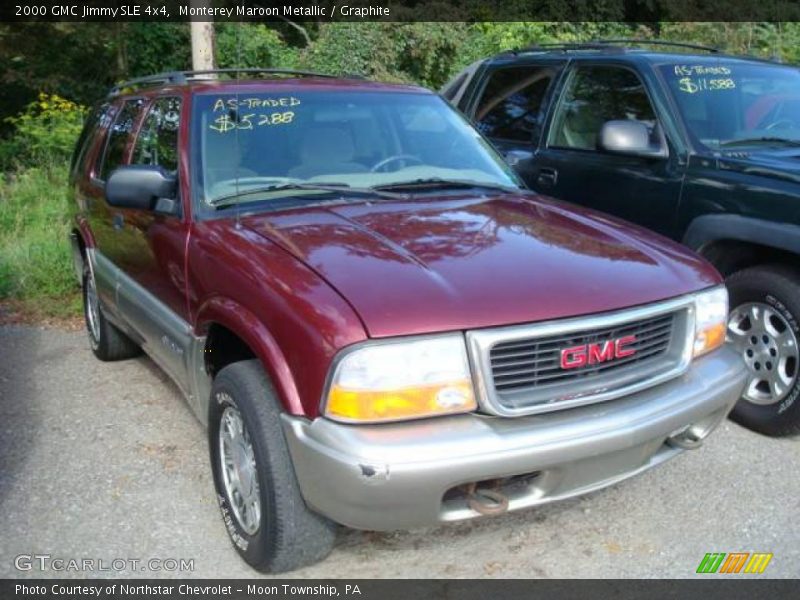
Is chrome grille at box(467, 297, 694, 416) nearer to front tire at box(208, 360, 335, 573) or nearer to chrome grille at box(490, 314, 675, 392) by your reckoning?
chrome grille at box(490, 314, 675, 392)

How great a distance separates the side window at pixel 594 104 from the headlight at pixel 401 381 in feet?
9.24

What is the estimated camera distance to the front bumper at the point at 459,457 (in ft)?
7.88

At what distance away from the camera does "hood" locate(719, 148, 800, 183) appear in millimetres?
3947

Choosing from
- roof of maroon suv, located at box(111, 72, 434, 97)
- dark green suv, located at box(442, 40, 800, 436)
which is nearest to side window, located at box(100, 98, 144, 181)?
roof of maroon suv, located at box(111, 72, 434, 97)

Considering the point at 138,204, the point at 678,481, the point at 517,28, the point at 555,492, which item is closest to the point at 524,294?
the point at 555,492

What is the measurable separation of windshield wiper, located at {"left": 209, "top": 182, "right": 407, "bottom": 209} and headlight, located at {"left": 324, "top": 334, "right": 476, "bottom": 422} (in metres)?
1.25

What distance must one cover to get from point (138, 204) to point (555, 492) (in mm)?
2135

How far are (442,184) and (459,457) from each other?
172 cm

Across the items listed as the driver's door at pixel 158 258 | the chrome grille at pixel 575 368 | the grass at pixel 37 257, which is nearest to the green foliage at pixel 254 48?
the grass at pixel 37 257

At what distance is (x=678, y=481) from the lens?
367cm

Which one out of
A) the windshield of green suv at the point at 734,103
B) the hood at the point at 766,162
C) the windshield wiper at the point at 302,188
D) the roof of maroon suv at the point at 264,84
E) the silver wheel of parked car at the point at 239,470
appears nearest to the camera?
the silver wheel of parked car at the point at 239,470

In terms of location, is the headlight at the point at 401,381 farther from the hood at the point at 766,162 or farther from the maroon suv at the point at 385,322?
the hood at the point at 766,162

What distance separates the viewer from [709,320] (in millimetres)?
3061

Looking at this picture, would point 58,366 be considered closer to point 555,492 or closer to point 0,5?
point 555,492
